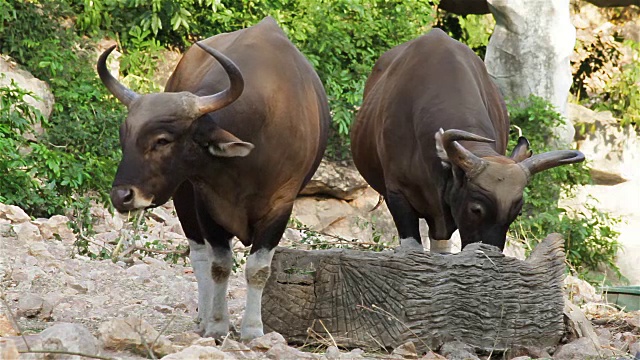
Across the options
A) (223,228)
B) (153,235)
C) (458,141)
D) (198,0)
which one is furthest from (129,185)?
(198,0)

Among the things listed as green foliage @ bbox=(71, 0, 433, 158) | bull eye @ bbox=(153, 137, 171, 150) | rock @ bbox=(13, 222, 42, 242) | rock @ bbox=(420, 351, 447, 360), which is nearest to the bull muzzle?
bull eye @ bbox=(153, 137, 171, 150)

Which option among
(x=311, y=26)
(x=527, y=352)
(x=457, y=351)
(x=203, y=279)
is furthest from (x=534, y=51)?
(x=457, y=351)

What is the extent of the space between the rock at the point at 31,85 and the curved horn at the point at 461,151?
5921 mm

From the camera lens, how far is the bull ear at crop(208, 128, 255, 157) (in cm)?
558

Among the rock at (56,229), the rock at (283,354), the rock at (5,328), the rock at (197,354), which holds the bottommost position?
the rock at (56,229)

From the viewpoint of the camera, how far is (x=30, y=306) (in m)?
6.18

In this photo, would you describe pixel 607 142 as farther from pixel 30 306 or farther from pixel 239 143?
pixel 30 306

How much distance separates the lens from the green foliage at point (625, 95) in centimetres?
1488

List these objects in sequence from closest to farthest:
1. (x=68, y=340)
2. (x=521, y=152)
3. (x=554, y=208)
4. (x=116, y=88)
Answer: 1. (x=68, y=340)
2. (x=116, y=88)
3. (x=521, y=152)
4. (x=554, y=208)

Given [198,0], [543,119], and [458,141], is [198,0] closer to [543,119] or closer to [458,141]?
[543,119]

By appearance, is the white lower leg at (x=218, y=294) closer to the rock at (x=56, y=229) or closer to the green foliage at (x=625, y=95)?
the rock at (x=56, y=229)

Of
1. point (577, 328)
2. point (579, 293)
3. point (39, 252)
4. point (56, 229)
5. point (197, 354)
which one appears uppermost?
point (197, 354)

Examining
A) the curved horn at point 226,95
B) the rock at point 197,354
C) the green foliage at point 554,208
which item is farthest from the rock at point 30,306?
the green foliage at point 554,208

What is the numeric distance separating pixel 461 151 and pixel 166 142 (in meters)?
1.89
